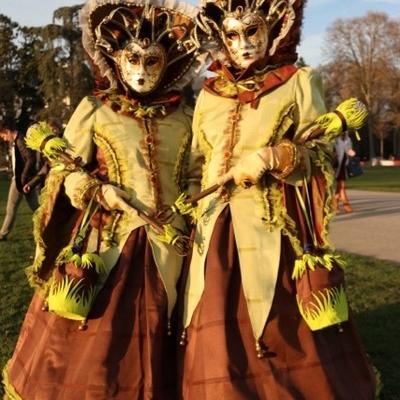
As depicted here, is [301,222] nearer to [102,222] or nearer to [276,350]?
[276,350]

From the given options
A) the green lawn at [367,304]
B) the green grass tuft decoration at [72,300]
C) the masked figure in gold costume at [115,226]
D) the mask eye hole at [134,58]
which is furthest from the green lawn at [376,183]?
the green grass tuft decoration at [72,300]

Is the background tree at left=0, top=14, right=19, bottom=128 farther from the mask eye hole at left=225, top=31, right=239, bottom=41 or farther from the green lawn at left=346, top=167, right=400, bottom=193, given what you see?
the mask eye hole at left=225, top=31, right=239, bottom=41

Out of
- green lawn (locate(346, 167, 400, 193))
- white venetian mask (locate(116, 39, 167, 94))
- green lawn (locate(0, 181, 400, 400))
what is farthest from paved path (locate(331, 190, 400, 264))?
white venetian mask (locate(116, 39, 167, 94))

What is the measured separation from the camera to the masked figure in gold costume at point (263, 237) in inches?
103

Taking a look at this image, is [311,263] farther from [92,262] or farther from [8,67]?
[8,67]

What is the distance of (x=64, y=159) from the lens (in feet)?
10.1

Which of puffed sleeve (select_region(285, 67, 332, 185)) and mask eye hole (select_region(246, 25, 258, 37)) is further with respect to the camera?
mask eye hole (select_region(246, 25, 258, 37))

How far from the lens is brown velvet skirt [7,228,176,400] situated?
2738 millimetres

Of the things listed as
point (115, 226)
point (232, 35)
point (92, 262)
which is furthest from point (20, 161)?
point (232, 35)

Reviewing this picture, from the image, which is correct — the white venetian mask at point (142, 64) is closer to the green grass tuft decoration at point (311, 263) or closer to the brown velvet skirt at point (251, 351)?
the brown velvet skirt at point (251, 351)

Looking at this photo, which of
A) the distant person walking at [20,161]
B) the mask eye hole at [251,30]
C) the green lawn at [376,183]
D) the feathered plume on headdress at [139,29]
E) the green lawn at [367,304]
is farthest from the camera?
the green lawn at [376,183]

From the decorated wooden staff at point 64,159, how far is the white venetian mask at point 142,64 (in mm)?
459

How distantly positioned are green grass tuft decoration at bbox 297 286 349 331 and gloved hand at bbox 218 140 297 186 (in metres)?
0.52

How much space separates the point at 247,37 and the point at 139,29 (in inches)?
24.2
